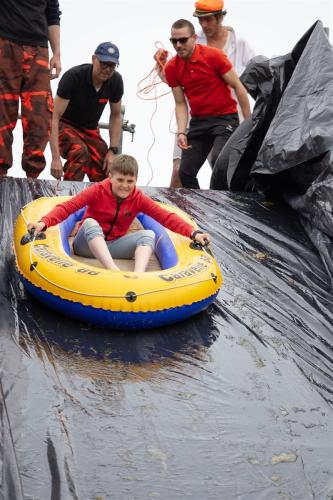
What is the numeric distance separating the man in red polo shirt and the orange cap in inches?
17.1

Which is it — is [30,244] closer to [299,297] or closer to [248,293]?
[248,293]

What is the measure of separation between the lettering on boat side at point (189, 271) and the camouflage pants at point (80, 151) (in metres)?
2.21

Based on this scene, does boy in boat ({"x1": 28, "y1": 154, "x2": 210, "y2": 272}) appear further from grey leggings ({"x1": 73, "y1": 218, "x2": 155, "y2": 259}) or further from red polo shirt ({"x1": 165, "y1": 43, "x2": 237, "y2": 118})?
red polo shirt ({"x1": 165, "y1": 43, "x2": 237, "y2": 118})

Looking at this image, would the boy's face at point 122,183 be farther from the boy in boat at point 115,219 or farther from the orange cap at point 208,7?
the orange cap at point 208,7

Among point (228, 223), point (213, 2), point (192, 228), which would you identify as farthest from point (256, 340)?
point (213, 2)

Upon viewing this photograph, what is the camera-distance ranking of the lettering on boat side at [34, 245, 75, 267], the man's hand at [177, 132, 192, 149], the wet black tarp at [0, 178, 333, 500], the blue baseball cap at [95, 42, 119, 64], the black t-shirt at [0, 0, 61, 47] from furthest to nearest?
the man's hand at [177, 132, 192, 149], the blue baseball cap at [95, 42, 119, 64], the black t-shirt at [0, 0, 61, 47], the lettering on boat side at [34, 245, 75, 267], the wet black tarp at [0, 178, 333, 500]

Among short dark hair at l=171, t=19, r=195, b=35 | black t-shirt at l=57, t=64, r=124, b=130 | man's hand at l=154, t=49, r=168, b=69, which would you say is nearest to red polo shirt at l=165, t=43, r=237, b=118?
short dark hair at l=171, t=19, r=195, b=35

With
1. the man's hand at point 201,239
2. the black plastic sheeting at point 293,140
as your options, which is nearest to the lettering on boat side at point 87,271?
the man's hand at point 201,239

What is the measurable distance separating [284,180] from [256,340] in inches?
77.2

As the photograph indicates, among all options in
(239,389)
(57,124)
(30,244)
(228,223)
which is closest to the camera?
(239,389)

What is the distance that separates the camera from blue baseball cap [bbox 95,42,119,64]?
5176 mm

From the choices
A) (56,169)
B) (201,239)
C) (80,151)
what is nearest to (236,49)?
Result: (80,151)

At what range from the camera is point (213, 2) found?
18.6 ft

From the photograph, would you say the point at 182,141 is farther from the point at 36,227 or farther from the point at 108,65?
the point at 36,227
